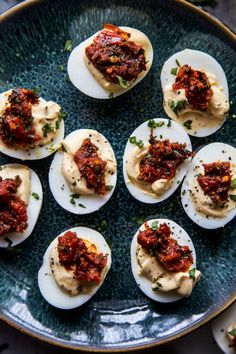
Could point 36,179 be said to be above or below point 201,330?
above

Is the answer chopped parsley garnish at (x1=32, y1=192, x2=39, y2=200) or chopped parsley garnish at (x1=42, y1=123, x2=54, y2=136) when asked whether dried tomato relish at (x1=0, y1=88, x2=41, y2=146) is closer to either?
chopped parsley garnish at (x1=42, y1=123, x2=54, y2=136)

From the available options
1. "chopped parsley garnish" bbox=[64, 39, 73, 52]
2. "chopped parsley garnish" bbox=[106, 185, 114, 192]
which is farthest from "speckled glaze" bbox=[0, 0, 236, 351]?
"chopped parsley garnish" bbox=[106, 185, 114, 192]

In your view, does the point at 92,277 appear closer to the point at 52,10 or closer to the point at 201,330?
the point at 201,330

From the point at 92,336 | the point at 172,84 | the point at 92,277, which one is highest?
the point at 172,84

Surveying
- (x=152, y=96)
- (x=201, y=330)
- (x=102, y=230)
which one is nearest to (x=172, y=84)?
(x=152, y=96)

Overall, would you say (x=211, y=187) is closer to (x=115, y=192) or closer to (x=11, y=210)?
(x=115, y=192)
